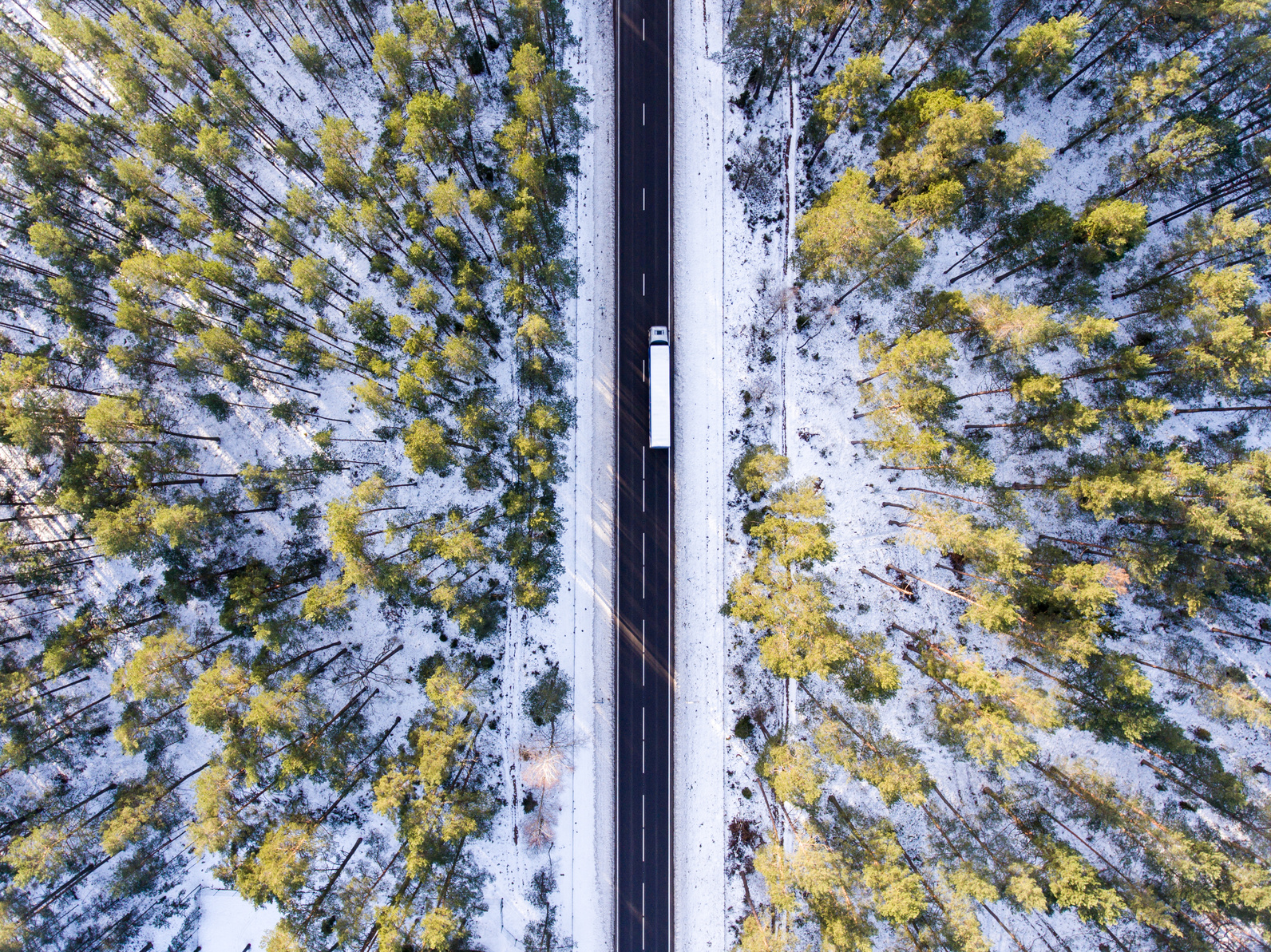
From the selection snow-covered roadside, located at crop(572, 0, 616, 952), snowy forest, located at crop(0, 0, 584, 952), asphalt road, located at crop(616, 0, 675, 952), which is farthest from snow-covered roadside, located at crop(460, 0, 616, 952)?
snowy forest, located at crop(0, 0, 584, 952)

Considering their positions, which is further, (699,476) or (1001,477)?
(699,476)

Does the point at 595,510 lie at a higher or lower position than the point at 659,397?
lower

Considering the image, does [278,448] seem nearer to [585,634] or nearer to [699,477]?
[585,634]

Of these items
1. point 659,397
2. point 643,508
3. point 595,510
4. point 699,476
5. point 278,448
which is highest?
point 659,397

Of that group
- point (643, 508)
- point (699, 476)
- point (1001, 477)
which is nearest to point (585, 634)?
point (643, 508)

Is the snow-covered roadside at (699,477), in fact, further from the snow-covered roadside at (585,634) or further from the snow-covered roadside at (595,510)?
the snow-covered roadside at (585,634)

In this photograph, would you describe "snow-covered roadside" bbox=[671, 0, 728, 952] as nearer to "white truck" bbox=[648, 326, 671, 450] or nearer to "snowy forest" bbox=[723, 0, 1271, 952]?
"snowy forest" bbox=[723, 0, 1271, 952]

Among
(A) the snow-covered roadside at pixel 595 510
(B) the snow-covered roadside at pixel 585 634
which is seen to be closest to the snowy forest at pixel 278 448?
(B) the snow-covered roadside at pixel 585 634
